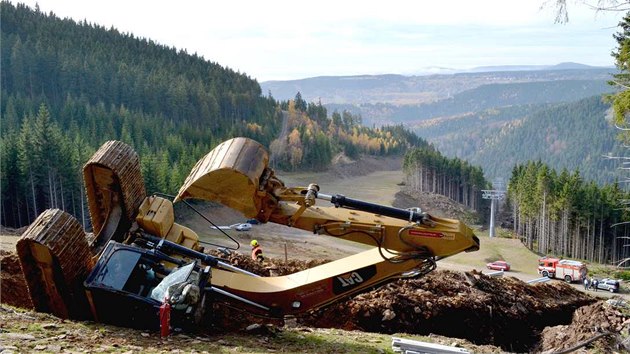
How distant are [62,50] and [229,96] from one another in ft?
96.5

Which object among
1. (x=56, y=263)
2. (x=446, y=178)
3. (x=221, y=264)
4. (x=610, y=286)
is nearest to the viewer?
(x=56, y=263)

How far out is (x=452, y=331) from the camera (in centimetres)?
1276

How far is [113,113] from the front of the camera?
80.9 m

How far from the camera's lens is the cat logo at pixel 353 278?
10086 mm

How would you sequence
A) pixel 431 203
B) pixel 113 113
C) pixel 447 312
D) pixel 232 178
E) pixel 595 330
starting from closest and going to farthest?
pixel 232 178 → pixel 595 330 → pixel 447 312 → pixel 113 113 → pixel 431 203

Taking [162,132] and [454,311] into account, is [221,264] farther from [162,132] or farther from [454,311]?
[162,132]

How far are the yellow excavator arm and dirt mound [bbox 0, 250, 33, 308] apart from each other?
4.28 m

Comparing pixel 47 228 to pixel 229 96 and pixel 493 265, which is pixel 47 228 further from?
pixel 229 96

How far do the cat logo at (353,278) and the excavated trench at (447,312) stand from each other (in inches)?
44.3

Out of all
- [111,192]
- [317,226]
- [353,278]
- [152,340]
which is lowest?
[152,340]

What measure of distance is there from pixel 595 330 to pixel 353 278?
5.12 meters

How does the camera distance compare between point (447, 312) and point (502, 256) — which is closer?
point (447, 312)

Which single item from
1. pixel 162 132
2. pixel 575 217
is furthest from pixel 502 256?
pixel 162 132

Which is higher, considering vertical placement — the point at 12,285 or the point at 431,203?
the point at 12,285
